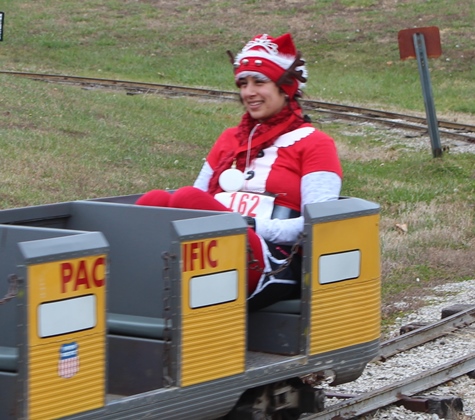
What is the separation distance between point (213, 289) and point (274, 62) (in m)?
1.22

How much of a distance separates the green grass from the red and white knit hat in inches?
123

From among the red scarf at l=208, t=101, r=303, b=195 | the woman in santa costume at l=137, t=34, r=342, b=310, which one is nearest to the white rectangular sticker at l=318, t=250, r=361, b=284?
the woman in santa costume at l=137, t=34, r=342, b=310

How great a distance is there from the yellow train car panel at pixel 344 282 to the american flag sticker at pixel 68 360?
1151 mm

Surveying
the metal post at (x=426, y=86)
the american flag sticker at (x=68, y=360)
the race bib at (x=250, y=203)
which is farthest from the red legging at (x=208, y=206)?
the metal post at (x=426, y=86)

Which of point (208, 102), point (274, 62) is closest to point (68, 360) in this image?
point (274, 62)

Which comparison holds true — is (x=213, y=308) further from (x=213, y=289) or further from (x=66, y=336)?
(x=66, y=336)

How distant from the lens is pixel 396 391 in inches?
209

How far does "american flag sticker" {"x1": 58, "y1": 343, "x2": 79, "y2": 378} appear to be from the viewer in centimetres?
332

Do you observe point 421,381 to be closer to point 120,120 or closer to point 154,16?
point 120,120

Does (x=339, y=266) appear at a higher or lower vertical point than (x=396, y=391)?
higher

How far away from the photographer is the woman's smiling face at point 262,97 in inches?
178

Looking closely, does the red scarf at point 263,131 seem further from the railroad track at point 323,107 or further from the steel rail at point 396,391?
the railroad track at point 323,107

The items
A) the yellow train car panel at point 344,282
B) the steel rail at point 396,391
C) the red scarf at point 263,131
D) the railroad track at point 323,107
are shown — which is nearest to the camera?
the yellow train car panel at point 344,282

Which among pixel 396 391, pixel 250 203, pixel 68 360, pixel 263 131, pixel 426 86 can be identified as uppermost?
pixel 426 86
